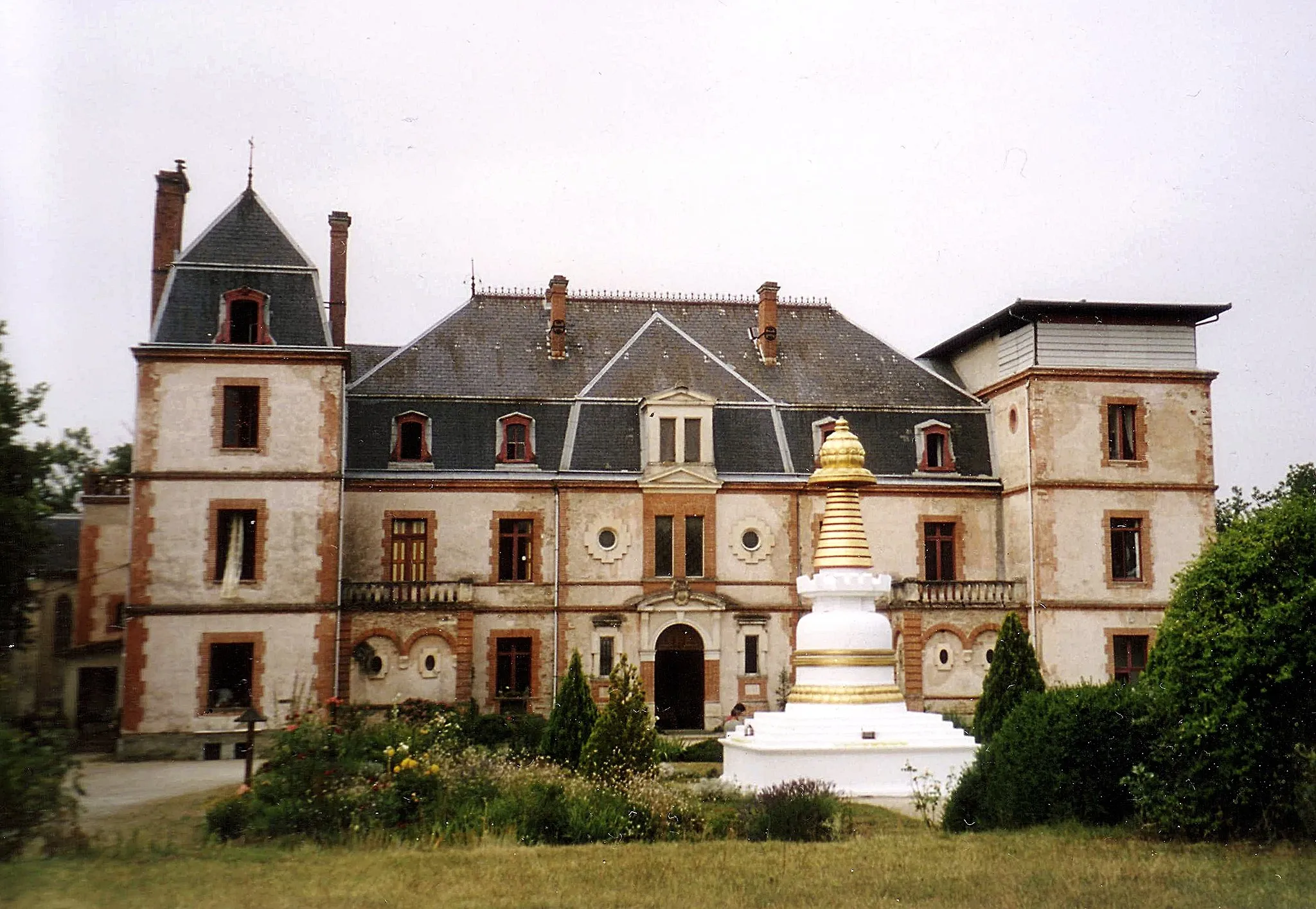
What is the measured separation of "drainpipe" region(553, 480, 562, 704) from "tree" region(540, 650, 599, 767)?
11102mm

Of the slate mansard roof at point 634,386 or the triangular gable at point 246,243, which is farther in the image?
the slate mansard roof at point 634,386

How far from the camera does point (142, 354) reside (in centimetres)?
3444

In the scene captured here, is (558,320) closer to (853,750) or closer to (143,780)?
(143,780)

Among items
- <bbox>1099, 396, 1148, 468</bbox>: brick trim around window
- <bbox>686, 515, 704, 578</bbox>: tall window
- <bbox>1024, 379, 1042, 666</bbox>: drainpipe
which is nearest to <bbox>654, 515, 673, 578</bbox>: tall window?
<bbox>686, 515, 704, 578</bbox>: tall window

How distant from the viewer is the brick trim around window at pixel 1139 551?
38219 mm

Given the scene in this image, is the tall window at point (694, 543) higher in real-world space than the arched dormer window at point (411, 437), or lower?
lower

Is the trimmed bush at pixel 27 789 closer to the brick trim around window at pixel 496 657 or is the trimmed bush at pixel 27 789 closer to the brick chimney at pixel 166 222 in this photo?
the brick trim around window at pixel 496 657

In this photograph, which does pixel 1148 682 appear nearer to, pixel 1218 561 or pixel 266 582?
pixel 1218 561

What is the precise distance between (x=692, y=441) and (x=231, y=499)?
13325 millimetres

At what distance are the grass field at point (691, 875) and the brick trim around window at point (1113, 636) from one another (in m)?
23.3

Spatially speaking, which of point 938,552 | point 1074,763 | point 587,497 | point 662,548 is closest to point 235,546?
point 587,497

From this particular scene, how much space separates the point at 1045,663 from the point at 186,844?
27.4m

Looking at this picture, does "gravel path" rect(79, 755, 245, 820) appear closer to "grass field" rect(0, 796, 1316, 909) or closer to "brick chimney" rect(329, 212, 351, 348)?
"grass field" rect(0, 796, 1316, 909)

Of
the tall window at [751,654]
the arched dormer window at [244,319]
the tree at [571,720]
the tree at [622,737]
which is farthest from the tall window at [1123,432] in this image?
the arched dormer window at [244,319]
